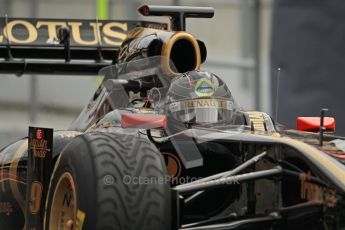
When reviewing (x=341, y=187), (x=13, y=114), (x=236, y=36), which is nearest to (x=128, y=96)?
(x=341, y=187)

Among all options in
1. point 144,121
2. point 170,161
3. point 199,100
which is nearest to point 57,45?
point 199,100

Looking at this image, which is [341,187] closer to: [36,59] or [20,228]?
[20,228]

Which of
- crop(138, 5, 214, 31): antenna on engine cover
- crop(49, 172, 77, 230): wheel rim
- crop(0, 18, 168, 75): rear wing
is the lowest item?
crop(49, 172, 77, 230): wheel rim

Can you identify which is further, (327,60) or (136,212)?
(327,60)

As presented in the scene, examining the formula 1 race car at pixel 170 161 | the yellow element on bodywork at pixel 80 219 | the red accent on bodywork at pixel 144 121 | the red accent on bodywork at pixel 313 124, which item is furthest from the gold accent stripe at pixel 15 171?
the red accent on bodywork at pixel 313 124

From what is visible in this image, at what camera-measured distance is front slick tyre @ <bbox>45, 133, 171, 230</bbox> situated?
3998 mm

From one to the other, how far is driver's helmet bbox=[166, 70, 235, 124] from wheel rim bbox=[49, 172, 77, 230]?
898mm

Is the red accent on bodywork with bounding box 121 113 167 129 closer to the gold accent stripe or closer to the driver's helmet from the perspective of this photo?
the driver's helmet

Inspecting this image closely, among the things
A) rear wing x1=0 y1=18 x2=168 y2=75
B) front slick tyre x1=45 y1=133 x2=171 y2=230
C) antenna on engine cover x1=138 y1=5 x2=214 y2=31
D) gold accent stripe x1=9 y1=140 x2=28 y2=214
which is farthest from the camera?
rear wing x1=0 y1=18 x2=168 y2=75

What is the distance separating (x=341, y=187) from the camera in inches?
152

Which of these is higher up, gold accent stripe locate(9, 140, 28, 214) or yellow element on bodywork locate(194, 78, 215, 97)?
yellow element on bodywork locate(194, 78, 215, 97)

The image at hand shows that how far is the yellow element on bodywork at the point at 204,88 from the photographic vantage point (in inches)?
202

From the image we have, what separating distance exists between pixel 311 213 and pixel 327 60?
207 inches

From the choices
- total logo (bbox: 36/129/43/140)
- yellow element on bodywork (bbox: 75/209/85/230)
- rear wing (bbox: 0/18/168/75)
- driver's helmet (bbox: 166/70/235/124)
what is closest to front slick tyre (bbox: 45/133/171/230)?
yellow element on bodywork (bbox: 75/209/85/230)
